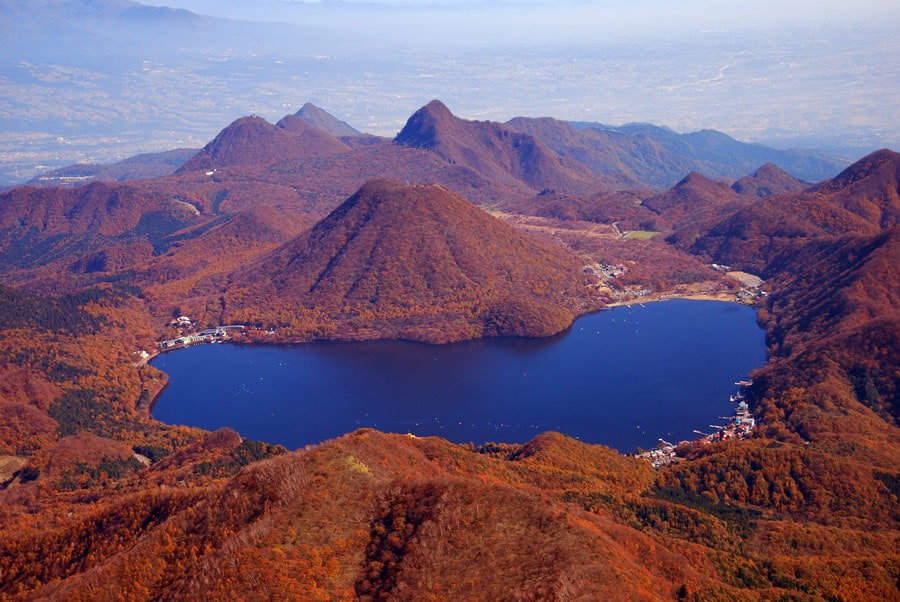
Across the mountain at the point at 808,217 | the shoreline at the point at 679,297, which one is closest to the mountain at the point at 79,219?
the shoreline at the point at 679,297

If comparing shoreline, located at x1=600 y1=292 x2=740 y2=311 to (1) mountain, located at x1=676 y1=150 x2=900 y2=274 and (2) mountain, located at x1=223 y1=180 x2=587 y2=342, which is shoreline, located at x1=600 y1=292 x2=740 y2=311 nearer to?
(2) mountain, located at x1=223 y1=180 x2=587 y2=342

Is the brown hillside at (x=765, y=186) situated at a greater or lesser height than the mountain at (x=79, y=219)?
greater

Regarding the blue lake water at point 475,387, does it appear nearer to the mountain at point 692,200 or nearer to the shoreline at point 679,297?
the shoreline at point 679,297

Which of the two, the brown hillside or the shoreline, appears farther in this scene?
the brown hillside

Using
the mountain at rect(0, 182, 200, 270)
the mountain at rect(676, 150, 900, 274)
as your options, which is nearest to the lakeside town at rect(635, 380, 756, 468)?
the mountain at rect(676, 150, 900, 274)

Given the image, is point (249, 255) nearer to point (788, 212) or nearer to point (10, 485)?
point (10, 485)

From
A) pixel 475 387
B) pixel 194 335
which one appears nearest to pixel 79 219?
pixel 194 335

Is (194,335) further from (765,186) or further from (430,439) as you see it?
(765,186)
